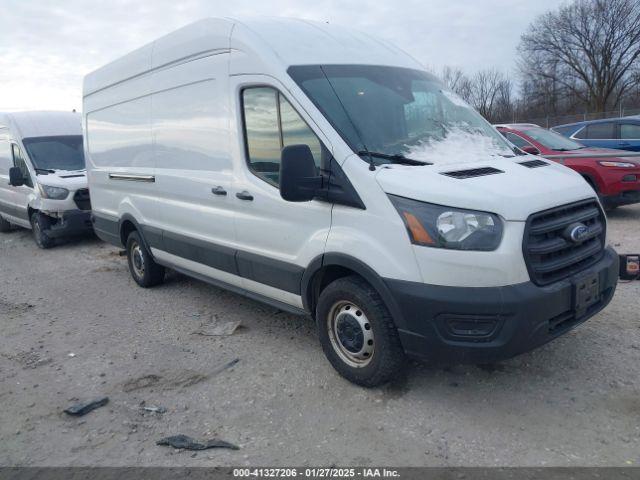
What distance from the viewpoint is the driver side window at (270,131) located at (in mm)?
3916

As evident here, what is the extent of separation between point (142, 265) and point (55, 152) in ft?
17.1

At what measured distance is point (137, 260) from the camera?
23.0ft

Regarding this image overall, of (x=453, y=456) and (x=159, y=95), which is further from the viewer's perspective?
(x=159, y=95)

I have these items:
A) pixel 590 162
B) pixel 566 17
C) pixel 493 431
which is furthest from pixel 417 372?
pixel 566 17

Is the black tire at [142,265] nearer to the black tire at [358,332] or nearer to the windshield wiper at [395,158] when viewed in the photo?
the black tire at [358,332]

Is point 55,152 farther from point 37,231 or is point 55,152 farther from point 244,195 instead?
point 244,195

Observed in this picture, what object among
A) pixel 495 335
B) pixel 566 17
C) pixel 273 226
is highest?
pixel 566 17

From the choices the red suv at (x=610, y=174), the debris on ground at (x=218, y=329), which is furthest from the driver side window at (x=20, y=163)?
the red suv at (x=610, y=174)

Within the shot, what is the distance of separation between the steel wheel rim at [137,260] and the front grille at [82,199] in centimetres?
341

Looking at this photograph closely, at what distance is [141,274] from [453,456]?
4.97m

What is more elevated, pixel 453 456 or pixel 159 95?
pixel 159 95

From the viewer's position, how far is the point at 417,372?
13.3 feet

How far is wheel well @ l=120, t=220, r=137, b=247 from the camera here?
694 cm

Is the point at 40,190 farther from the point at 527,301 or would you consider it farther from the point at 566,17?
the point at 566,17
